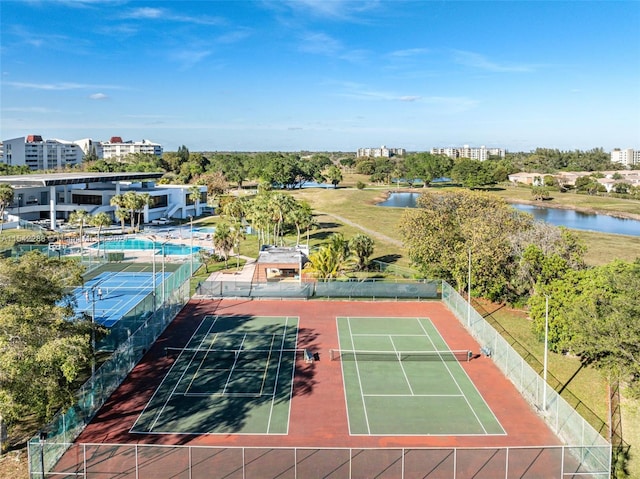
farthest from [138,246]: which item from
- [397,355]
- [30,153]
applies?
[30,153]

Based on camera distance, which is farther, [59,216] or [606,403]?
[59,216]

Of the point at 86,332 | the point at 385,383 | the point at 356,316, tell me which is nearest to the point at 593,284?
the point at 385,383

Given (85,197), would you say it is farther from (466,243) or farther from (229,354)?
(466,243)

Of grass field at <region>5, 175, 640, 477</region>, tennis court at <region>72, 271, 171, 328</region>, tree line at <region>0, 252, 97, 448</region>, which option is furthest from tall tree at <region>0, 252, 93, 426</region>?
tennis court at <region>72, 271, 171, 328</region>

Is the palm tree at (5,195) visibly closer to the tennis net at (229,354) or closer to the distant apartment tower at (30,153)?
the tennis net at (229,354)

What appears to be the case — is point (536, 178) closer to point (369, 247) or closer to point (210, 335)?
point (369, 247)

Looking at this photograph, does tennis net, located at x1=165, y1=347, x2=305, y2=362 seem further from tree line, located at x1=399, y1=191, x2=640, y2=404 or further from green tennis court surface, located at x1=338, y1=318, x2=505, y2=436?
tree line, located at x1=399, y1=191, x2=640, y2=404

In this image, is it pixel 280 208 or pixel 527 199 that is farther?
pixel 527 199
